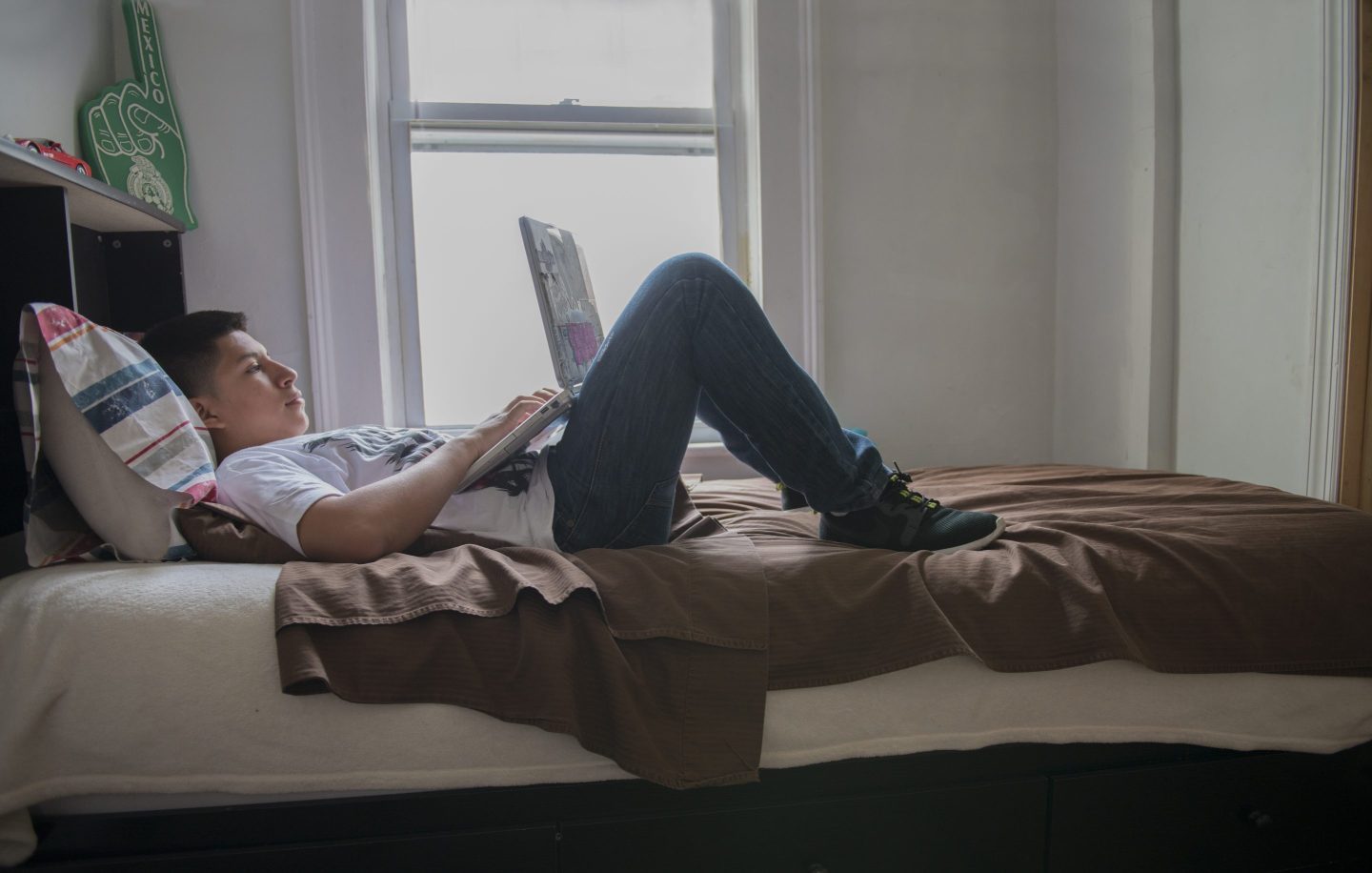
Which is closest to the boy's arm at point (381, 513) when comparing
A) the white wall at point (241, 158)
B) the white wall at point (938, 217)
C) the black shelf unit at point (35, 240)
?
the black shelf unit at point (35, 240)

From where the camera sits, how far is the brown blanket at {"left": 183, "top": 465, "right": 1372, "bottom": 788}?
88 cm

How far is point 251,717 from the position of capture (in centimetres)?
85

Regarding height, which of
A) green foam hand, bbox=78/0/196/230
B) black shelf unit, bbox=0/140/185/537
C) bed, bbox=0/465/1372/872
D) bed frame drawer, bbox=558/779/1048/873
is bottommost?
bed frame drawer, bbox=558/779/1048/873

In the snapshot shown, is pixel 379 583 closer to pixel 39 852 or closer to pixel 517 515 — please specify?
pixel 517 515

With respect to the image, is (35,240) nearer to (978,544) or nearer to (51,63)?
(51,63)

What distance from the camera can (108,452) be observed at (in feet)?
3.32

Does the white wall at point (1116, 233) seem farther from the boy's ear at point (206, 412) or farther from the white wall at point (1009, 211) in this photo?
the boy's ear at point (206, 412)

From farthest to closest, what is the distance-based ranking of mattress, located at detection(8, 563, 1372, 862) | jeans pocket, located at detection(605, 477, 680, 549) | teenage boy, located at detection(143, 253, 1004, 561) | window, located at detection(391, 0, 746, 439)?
window, located at detection(391, 0, 746, 439)
jeans pocket, located at detection(605, 477, 680, 549)
teenage boy, located at detection(143, 253, 1004, 561)
mattress, located at detection(8, 563, 1372, 862)

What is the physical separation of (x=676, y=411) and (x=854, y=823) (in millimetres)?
601

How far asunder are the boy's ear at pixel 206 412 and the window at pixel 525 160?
3.05 feet

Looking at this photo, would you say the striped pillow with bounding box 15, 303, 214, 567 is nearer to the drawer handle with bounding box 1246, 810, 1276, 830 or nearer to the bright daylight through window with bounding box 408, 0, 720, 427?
the bright daylight through window with bounding box 408, 0, 720, 427

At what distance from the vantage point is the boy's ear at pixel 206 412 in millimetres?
1315

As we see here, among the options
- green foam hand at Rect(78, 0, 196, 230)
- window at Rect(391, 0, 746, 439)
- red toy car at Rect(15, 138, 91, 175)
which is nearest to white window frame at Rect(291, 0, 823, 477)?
window at Rect(391, 0, 746, 439)

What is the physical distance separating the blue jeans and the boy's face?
0.56m
